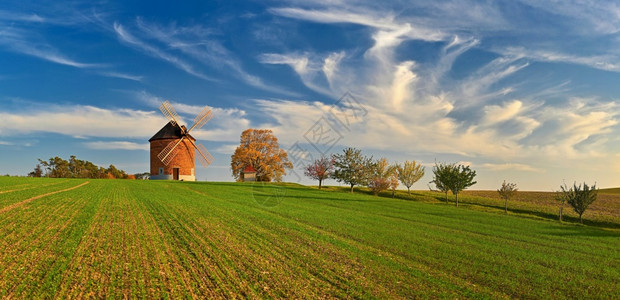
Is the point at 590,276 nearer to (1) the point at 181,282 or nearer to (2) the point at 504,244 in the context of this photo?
(2) the point at 504,244

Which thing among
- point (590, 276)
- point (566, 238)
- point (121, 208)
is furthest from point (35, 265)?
point (566, 238)

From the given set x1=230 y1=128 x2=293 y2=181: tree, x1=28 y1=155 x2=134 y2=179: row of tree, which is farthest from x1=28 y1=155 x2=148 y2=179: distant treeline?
x1=230 y1=128 x2=293 y2=181: tree

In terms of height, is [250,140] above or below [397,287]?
above

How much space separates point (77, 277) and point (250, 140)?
191 feet

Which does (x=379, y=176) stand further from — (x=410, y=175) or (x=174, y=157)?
(x=174, y=157)

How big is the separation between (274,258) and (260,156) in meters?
54.7

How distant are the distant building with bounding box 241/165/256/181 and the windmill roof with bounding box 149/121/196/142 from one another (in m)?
13.1

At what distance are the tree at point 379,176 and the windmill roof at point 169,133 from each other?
3531 cm

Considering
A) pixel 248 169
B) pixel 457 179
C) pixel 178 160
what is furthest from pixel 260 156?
pixel 457 179

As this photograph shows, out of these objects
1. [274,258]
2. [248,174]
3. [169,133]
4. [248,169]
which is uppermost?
[169,133]

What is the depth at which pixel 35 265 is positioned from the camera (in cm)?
1107

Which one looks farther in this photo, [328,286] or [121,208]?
[121,208]

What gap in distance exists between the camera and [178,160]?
6688 centimetres

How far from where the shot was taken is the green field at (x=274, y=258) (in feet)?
32.7
